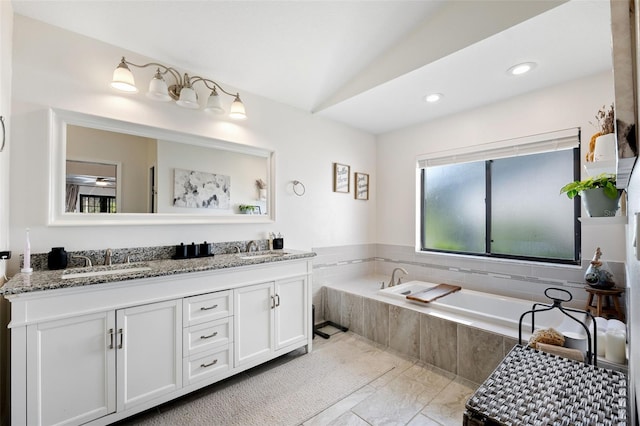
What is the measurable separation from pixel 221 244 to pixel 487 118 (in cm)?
299

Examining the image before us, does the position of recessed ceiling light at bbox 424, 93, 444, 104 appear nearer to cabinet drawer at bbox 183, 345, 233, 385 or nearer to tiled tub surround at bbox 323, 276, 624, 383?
tiled tub surround at bbox 323, 276, 624, 383

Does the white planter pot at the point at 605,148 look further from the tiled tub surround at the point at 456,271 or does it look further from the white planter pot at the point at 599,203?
the tiled tub surround at the point at 456,271

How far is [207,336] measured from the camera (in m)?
2.03

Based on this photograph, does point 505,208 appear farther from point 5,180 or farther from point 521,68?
point 5,180

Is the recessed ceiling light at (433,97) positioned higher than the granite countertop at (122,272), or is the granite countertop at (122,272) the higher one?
the recessed ceiling light at (433,97)

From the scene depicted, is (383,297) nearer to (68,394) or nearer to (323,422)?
(323,422)

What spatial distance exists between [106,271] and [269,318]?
4.01 feet

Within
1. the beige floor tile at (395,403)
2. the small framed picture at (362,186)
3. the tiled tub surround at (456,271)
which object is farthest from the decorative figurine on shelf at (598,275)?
the small framed picture at (362,186)

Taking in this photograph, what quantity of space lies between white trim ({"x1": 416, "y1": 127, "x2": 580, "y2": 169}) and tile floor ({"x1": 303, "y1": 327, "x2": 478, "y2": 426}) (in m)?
2.17

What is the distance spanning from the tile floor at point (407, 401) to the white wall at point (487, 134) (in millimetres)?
1600

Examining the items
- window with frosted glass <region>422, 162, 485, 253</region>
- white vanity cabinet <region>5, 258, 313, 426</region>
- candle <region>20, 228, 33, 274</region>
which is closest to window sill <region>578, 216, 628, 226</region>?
window with frosted glass <region>422, 162, 485, 253</region>

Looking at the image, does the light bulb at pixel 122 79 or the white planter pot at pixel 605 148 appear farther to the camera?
the light bulb at pixel 122 79

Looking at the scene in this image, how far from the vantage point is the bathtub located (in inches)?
83.9

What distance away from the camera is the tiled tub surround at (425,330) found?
83.8 inches
